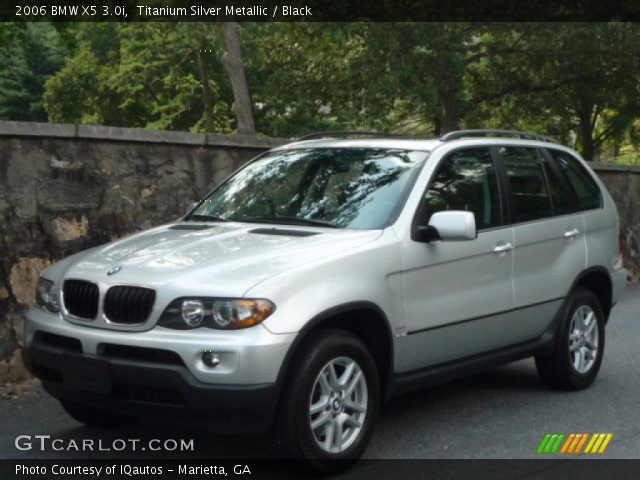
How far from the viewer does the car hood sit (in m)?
5.46

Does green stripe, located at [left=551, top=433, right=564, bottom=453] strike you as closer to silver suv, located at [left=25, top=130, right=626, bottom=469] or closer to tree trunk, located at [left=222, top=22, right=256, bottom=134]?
silver suv, located at [left=25, top=130, right=626, bottom=469]

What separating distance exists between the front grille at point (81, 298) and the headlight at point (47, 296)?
108 mm

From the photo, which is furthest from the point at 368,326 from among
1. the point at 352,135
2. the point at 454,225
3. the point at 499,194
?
the point at 352,135

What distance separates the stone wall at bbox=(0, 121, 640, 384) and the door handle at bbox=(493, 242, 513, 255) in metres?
3.81

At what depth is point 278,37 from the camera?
29.0 meters

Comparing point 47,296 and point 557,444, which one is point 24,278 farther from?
point 557,444

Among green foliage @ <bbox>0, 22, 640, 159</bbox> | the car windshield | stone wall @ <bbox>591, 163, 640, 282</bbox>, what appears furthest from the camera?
green foliage @ <bbox>0, 22, 640, 159</bbox>

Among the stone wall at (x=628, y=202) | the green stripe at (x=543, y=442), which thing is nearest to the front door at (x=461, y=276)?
the green stripe at (x=543, y=442)

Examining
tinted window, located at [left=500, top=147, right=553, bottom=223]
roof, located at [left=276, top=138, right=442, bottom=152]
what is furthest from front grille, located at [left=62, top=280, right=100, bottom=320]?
tinted window, located at [left=500, top=147, right=553, bottom=223]

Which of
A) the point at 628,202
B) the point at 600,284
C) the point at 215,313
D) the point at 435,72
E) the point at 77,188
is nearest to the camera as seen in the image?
the point at 215,313

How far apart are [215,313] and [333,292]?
0.65 meters

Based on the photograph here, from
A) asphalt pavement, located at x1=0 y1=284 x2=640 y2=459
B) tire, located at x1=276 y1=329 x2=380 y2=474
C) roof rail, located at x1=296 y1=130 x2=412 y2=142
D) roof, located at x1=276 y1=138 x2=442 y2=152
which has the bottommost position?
asphalt pavement, located at x1=0 y1=284 x2=640 y2=459

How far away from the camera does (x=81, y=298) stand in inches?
227

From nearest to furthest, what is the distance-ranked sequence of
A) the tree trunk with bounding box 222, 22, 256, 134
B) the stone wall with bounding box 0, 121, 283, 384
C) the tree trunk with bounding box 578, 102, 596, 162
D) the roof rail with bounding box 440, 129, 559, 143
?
the roof rail with bounding box 440, 129, 559, 143 → the stone wall with bounding box 0, 121, 283, 384 → the tree trunk with bounding box 222, 22, 256, 134 → the tree trunk with bounding box 578, 102, 596, 162
